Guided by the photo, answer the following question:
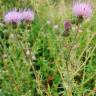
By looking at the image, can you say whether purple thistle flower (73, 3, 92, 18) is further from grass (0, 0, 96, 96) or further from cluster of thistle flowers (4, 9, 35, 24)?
cluster of thistle flowers (4, 9, 35, 24)

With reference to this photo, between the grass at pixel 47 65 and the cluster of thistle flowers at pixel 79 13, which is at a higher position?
the cluster of thistle flowers at pixel 79 13

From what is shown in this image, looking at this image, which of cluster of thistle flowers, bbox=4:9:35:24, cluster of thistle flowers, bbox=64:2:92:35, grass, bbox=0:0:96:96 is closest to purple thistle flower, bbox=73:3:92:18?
cluster of thistle flowers, bbox=64:2:92:35

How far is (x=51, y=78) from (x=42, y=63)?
15cm

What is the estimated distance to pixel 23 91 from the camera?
224 cm

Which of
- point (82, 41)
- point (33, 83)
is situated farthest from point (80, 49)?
point (33, 83)

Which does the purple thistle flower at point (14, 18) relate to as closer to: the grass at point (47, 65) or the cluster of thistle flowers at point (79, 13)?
the grass at point (47, 65)

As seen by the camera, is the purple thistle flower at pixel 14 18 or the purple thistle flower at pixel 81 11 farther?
the purple thistle flower at pixel 14 18

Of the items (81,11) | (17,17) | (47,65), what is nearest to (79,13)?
(81,11)

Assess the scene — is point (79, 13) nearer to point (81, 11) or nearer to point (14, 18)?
point (81, 11)

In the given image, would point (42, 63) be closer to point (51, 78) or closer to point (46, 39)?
point (51, 78)

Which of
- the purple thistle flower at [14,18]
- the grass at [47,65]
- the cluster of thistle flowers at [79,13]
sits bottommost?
the grass at [47,65]

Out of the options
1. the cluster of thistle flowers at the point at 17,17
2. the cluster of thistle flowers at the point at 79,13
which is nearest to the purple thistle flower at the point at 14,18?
the cluster of thistle flowers at the point at 17,17

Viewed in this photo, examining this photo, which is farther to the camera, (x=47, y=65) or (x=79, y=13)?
(x=47, y=65)

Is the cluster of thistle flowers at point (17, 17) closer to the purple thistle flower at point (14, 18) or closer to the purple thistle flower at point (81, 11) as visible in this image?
the purple thistle flower at point (14, 18)
